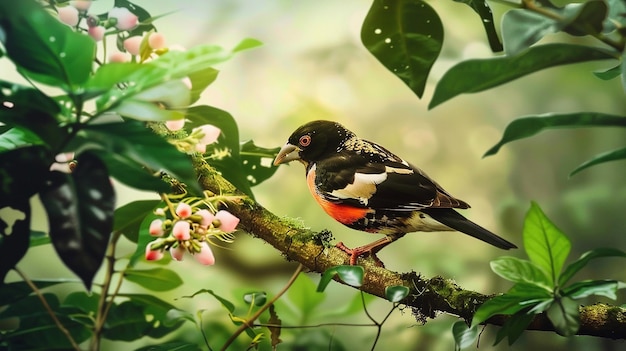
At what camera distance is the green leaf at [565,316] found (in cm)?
81

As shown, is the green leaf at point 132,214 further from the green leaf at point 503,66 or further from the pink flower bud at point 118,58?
the green leaf at point 503,66

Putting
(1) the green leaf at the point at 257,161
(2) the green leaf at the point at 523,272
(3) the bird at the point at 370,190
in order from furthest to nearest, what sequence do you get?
(1) the green leaf at the point at 257,161
(3) the bird at the point at 370,190
(2) the green leaf at the point at 523,272

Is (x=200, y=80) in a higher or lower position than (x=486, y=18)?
lower

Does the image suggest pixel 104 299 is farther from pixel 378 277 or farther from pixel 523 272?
pixel 523 272

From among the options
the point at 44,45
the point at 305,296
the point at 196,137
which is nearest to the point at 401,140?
the point at 305,296

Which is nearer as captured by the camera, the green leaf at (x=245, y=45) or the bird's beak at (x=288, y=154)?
the green leaf at (x=245, y=45)

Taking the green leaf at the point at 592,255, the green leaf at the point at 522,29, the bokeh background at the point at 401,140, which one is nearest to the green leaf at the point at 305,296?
the bokeh background at the point at 401,140

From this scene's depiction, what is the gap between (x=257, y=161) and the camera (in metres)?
1.08

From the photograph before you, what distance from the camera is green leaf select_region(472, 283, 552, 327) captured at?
84 cm

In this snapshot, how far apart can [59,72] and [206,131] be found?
0.22 m

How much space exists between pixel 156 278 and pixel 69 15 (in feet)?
1.40

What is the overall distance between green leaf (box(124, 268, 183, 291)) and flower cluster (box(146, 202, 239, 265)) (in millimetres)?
99

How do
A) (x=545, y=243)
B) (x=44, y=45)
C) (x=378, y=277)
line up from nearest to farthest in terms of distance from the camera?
(x=44, y=45), (x=545, y=243), (x=378, y=277)

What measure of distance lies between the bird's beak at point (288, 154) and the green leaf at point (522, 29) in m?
0.39
